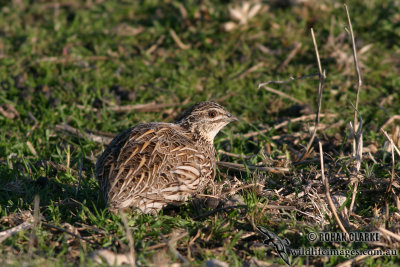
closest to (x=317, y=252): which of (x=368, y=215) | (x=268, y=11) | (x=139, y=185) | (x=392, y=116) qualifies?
(x=368, y=215)

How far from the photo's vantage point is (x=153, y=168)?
5.45 meters

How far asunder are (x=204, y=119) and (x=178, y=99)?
2250mm

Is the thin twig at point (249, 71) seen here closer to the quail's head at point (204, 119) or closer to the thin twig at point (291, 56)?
the thin twig at point (291, 56)

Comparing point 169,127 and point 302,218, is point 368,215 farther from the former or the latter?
point 169,127

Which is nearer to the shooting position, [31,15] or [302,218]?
[302,218]

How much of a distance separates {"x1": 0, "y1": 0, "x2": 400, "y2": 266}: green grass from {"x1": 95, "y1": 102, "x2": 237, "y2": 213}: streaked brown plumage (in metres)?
0.21

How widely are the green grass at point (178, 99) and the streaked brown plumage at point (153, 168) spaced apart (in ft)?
0.70

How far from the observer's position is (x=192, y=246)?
16.7 ft

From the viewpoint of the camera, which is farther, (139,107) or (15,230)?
(139,107)

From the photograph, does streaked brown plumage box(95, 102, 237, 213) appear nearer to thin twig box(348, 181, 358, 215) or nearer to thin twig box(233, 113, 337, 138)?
thin twig box(233, 113, 337, 138)

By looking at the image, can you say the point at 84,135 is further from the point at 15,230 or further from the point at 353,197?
the point at 353,197

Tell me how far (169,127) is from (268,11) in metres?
5.57

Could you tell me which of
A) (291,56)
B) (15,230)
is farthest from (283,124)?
(15,230)

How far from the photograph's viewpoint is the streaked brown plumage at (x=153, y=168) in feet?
17.4
